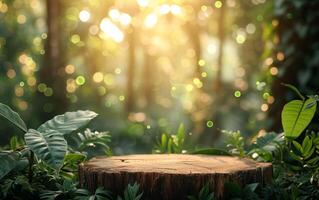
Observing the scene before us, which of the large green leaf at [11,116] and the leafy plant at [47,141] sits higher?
the large green leaf at [11,116]

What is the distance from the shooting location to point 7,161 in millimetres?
3246

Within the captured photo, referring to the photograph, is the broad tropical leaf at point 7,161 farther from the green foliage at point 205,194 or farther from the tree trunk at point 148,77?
the tree trunk at point 148,77

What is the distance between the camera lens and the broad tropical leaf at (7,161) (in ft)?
10.5

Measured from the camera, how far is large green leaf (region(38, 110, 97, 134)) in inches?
139

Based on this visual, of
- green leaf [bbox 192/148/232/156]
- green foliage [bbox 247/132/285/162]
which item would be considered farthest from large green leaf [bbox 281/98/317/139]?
green leaf [bbox 192/148/232/156]

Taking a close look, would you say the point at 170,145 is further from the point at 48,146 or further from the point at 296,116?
the point at 48,146

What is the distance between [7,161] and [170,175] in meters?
0.86

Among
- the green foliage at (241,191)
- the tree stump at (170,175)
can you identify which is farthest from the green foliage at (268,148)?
the green foliage at (241,191)

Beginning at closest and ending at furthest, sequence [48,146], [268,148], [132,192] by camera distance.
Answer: [132,192] → [48,146] → [268,148]

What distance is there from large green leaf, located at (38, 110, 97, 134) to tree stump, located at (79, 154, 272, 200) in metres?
0.23

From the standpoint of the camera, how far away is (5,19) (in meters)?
16.2

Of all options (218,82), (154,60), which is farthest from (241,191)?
(154,60)

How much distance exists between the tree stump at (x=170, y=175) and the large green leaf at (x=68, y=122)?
0.23 m

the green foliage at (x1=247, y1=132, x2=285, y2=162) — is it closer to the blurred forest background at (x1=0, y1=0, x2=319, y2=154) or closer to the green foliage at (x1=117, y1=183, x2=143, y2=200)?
the green foliage at (x1=117, y1=183, x2=143, y2=200)
